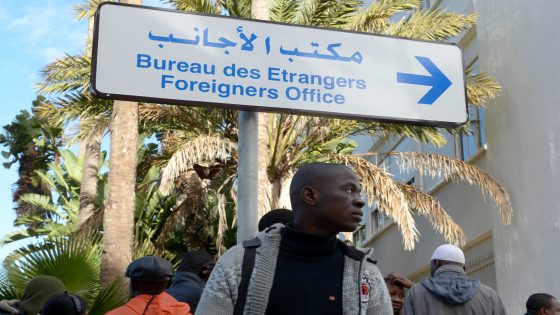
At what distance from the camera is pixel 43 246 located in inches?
343

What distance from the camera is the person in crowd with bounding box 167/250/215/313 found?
498cm

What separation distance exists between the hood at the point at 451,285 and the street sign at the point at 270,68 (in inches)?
61.0

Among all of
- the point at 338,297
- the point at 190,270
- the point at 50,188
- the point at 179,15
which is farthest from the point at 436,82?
the point at 50,188

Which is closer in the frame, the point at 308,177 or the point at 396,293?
the point at 308,177

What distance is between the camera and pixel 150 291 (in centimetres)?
407

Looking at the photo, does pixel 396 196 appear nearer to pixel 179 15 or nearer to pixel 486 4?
pixel 486 4

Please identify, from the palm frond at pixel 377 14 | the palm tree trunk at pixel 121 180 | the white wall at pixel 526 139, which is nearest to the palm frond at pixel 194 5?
the palm tree trunk at pixel 121 180

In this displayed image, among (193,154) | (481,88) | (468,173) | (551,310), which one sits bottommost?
(551,310)

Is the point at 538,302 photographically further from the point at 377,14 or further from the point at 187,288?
the point at 377,14

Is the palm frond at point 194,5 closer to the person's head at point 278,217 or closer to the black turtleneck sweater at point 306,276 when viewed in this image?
the person's head at point 278,217

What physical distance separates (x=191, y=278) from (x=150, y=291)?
3.69 feet

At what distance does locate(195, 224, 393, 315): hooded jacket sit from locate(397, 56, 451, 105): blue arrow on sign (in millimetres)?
1763

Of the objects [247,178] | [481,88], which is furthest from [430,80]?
[481,88]

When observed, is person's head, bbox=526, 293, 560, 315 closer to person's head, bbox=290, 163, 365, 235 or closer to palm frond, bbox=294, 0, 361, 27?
person's head, bbox=290, 163, 365, 235
